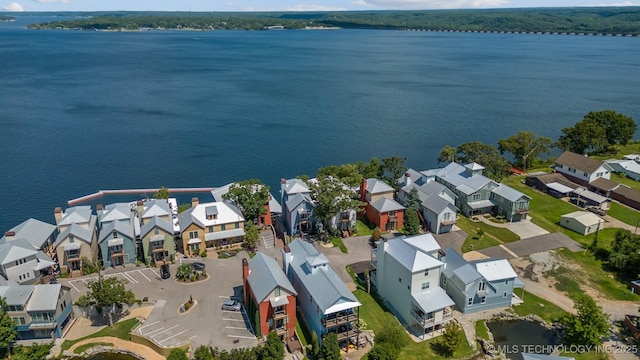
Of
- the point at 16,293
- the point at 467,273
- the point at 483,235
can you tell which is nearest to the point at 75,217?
the point at 16,293

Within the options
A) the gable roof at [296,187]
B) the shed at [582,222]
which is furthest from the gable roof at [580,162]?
the gable roof at [296,187]

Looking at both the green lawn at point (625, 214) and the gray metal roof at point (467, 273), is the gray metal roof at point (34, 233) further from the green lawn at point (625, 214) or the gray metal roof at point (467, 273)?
the green lawn at point (625, 214)

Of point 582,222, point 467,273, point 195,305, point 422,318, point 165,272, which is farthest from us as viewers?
point 582,222

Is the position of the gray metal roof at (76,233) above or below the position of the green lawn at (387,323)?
above

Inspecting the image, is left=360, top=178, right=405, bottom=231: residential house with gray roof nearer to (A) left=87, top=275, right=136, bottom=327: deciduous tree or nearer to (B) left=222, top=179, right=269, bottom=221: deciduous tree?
(B) left=222, top=179, right=269, bottom=221: deciduous tree

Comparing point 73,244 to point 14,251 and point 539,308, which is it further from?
point 539,308

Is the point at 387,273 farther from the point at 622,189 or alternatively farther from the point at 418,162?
the point at 418,162
